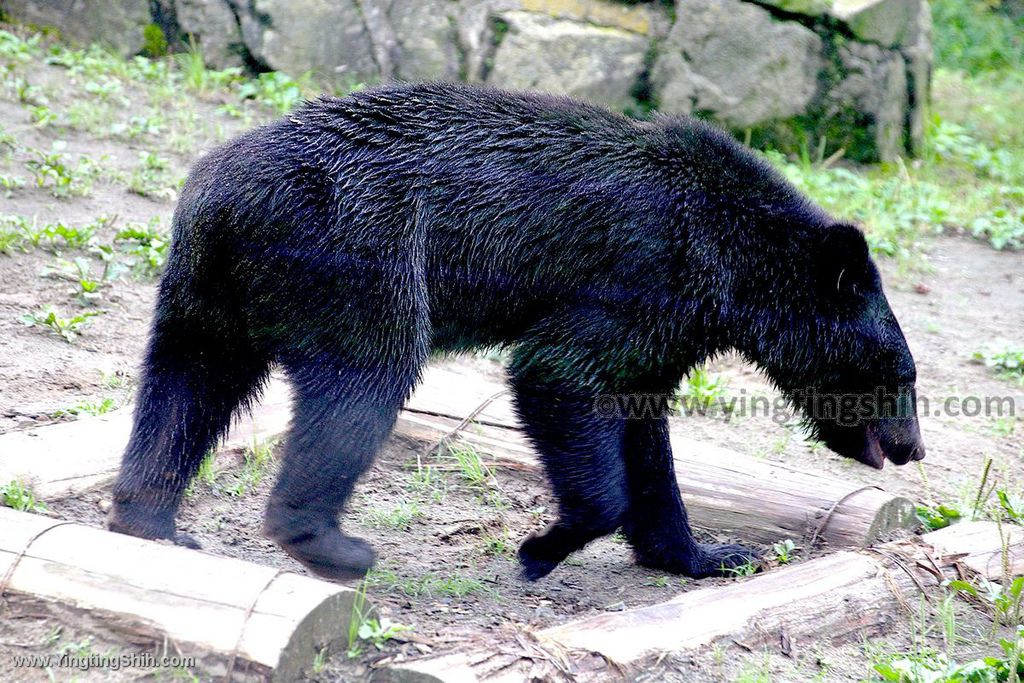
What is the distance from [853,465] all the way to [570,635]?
2441 millimetres

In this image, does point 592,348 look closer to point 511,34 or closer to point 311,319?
point 311,319

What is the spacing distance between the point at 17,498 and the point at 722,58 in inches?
273

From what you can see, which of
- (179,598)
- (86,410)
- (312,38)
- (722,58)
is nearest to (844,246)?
(179,598)

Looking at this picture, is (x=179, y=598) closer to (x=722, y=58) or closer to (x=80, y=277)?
(x=80, y=277)

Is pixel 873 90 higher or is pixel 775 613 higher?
pixel 873 90

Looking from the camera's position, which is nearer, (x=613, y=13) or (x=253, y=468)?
(x=253, y=468)

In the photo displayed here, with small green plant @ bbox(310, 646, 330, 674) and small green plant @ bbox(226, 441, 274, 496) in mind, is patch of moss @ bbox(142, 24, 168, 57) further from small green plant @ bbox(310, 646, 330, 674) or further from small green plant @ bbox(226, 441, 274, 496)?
small green plant @ bbox(310, 646, 330, 674)

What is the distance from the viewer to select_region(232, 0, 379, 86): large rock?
346 inches

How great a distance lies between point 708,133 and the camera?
13.5ft

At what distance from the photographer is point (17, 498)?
11.5 feet

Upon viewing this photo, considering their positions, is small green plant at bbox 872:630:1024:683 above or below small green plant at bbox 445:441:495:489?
above

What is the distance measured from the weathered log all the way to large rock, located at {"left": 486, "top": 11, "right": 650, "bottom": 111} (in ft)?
14.7

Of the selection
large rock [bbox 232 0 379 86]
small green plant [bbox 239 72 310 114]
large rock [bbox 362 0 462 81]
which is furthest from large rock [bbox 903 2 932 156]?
small green plant [bbox 239 72 310 114]

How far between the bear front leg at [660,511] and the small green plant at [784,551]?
0.27 ft
